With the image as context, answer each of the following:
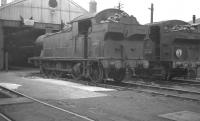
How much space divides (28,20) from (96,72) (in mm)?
13735

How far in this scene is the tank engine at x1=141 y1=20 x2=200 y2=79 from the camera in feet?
52.4

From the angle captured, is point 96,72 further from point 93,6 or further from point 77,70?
point 93,6

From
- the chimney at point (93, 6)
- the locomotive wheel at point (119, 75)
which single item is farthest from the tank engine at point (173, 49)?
the chimney at point (93, 6)

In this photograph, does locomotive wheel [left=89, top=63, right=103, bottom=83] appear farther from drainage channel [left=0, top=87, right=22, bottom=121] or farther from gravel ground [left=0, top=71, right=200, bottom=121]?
drainage channel [left=0, top=87, right=22, bottom=121]

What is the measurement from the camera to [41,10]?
27672 millimetres

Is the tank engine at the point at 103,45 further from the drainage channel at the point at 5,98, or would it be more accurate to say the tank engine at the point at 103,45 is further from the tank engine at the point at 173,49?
the drainage channel at the point at 5,98

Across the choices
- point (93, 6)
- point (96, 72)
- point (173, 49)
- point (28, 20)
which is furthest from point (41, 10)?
point (96, 72)

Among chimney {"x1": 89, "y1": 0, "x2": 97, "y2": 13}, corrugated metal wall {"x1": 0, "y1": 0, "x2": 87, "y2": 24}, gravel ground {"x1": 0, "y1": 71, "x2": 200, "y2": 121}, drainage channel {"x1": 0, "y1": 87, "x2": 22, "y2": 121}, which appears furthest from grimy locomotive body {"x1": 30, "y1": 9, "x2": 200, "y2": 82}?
chimney {"x1": 89, "y1": 0, "x2": 97, "y2": 13}

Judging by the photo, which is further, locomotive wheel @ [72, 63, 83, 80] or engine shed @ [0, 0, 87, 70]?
engine shed @ [0, 0, 87, 70]

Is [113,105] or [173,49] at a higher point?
[173,49]

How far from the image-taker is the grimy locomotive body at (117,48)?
13.3 meters

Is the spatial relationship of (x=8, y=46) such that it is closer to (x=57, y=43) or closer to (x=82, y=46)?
(x=57, y=43)

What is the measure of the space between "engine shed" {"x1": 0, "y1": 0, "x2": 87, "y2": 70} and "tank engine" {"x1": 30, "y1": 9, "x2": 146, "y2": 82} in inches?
340

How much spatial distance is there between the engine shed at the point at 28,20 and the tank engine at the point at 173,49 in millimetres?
9916
